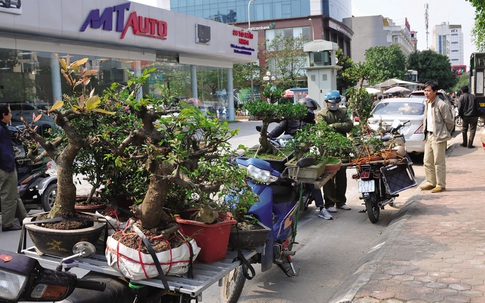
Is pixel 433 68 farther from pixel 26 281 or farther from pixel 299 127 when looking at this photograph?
pixel 26 281

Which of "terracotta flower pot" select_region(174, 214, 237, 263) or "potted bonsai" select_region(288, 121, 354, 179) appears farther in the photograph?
"potted bonsai" select_region(288, 121, 354, 179)

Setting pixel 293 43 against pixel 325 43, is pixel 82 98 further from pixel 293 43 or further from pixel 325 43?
pixel 293 43

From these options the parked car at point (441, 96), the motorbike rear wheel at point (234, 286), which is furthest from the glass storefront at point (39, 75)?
the motorbike rear wheel at point (234, 286)

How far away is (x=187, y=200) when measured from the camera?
354cm

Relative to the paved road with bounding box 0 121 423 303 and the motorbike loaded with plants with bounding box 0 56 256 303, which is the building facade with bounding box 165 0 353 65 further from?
the motorbike loaded with plants with bounding box 0 56 256 303

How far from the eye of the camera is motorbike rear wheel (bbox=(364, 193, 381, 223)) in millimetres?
6945

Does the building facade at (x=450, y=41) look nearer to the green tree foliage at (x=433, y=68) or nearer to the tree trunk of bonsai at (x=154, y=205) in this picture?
the green tree foliage at (x=433, y=68)

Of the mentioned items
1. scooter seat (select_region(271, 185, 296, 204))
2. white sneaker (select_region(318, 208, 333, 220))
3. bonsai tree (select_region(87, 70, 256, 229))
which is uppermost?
bonsai tree (select_region(87, 70, 256, 229))

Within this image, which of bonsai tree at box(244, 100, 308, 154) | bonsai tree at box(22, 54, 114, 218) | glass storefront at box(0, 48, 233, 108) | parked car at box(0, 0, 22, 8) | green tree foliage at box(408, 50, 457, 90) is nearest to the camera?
bonsai tree at box(22, 54, 114, 218)

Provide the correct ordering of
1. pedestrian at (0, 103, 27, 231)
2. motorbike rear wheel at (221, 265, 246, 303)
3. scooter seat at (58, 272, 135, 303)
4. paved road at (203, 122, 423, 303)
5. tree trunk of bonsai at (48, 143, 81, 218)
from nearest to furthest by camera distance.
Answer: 1. scooter seat at (58, 272, 135, 303)
2. tree trunk of bonsai at (48, 143, 81, 218)
3. motorbike rear wheel at (221, 265, 246, 303)
4. paved road at (203, 122, 423, 303)
5. pedestrian at (0, 103, 27, 231)

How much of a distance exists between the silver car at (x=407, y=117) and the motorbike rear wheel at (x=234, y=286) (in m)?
8.06

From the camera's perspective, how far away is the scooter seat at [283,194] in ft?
16.0

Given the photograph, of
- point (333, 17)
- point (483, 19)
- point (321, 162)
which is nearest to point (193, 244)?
point (321, 162)

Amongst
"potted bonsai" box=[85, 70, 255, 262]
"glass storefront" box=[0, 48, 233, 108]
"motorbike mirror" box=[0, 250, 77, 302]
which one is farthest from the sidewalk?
"glass storefront" box=[0, 48, 233, 108]
